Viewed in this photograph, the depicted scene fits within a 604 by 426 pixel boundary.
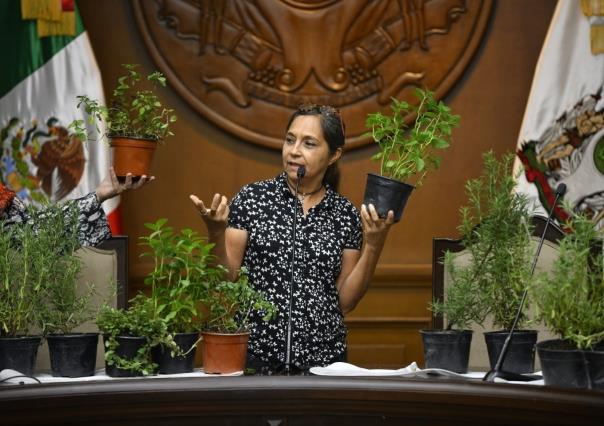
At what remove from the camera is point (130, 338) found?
2.03 meters

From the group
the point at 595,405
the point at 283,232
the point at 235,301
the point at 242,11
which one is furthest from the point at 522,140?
the point at 595,405

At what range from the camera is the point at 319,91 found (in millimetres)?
4281

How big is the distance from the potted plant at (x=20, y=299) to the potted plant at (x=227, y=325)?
15.1 inches

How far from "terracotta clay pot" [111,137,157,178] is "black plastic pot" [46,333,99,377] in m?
0.52

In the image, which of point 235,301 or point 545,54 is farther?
point 545,54

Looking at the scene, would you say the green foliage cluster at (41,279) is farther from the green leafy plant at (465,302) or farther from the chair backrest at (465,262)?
the chair backrest at (465,262)

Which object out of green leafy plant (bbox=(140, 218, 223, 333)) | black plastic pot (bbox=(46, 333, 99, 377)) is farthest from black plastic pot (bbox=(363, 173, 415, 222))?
black plastic pot (bbox=(46, 333, 99, 377))

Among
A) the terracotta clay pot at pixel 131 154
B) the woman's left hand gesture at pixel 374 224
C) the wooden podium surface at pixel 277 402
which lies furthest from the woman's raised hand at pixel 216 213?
the wooden podium surface at pixel 277 402

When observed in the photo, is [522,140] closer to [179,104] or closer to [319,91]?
[319,91]

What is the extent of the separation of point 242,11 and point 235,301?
7.82 feet

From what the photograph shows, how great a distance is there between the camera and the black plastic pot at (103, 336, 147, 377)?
203 centimetres

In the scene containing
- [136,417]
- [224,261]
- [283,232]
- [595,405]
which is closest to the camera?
[595,405]

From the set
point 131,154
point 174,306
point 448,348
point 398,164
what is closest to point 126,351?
point 174,306

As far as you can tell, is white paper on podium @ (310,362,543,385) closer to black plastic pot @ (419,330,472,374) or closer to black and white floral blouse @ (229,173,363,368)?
black plastic pot @ (419,330,472,374)
